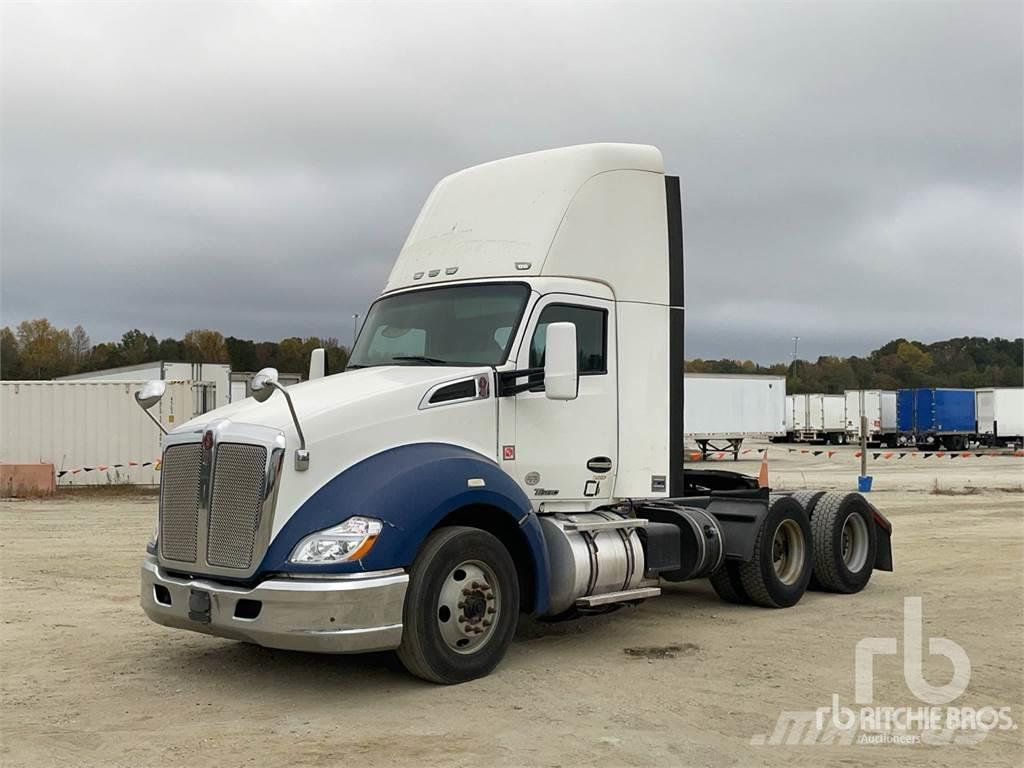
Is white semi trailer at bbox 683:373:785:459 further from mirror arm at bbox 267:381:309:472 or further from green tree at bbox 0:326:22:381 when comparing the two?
green tree at bbox 0:326:22:381

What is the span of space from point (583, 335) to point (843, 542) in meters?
4.52

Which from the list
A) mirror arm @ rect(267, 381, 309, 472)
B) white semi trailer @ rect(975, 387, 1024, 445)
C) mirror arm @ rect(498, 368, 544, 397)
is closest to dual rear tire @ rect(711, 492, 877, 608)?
mirror arm @ rect(498, 368, 544, 397)

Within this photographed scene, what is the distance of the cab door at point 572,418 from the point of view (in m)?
8.13

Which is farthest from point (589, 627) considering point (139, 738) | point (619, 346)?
point (139, 738)

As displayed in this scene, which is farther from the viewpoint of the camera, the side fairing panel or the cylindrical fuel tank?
the side fairing panel

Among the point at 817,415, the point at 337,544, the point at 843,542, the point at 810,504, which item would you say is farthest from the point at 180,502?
the point at 817,415

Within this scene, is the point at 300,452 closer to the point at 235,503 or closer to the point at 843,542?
the point at 235,503

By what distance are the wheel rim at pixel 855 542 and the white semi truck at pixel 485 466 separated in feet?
1.15

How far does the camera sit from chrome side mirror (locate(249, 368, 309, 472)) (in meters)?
6.48

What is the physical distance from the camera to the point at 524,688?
277 inches

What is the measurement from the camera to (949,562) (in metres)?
13.6

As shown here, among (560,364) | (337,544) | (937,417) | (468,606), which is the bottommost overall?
(468,606)

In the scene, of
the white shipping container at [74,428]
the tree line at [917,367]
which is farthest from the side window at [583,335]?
the tree line at [917,367]

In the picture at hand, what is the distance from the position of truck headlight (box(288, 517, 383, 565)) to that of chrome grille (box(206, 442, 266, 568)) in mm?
350
